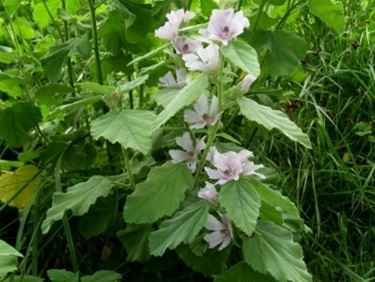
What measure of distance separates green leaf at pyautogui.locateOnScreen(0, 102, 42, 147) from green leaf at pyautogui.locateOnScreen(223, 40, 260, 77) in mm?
612

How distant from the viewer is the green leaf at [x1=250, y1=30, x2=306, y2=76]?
1650 mm

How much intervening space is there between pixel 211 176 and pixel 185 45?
0.26m

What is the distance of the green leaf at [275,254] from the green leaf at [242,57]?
25cm

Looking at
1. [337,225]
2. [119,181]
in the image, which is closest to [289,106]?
[337,225]

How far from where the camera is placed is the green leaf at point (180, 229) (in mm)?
1181

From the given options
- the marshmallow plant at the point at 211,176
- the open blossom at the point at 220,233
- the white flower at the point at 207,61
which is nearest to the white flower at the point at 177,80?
the marshmallow plant at the point at 211,176

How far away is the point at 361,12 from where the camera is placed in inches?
107

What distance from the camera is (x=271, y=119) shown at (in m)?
1.21

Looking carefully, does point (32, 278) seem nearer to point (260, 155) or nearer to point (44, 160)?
point (44, 160)

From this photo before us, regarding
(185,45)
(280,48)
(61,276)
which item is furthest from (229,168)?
(280,48)

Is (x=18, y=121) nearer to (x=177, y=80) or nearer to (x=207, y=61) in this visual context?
(x=177, y=80)

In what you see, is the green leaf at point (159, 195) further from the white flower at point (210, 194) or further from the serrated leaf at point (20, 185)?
the serrated leaf at point (20, 185)

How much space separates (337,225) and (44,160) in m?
0.78

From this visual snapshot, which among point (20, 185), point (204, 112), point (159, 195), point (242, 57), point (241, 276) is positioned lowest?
point (20, 185)
